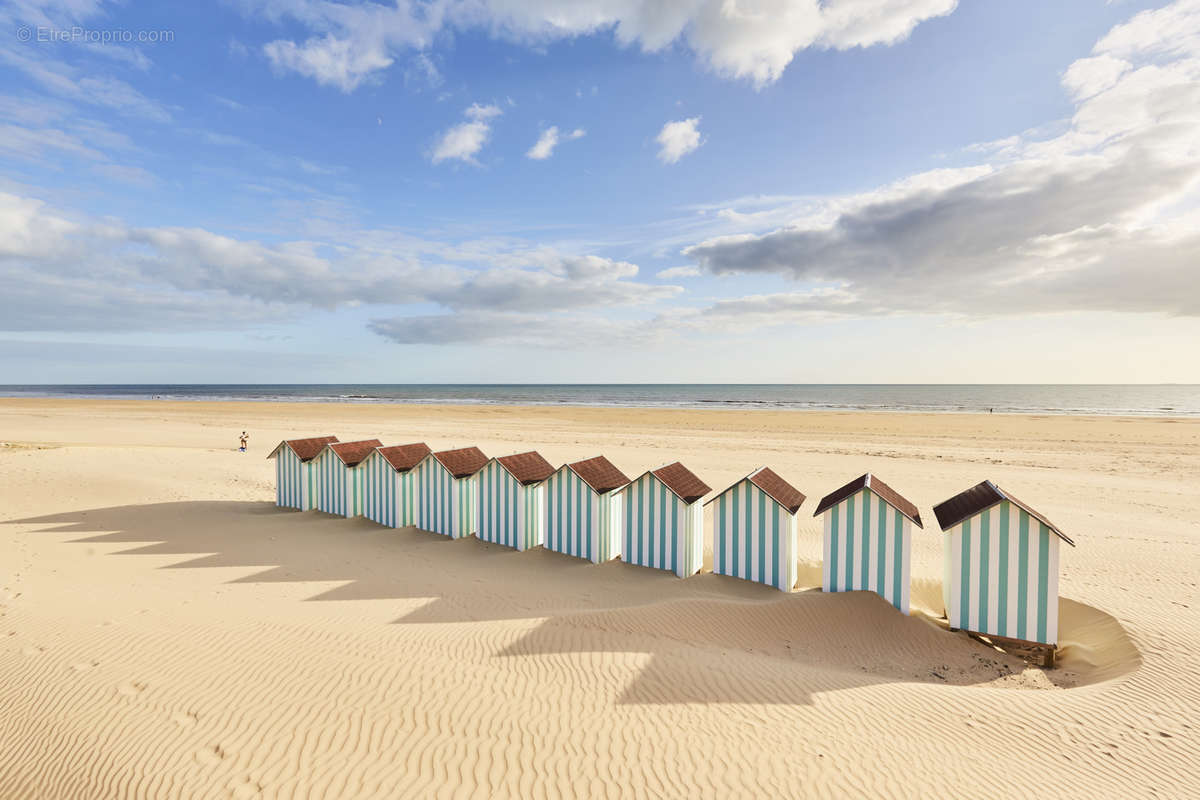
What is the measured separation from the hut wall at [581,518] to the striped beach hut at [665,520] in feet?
1.09

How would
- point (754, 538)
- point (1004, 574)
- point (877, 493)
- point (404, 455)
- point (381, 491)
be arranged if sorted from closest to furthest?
point (1004, 574) < point (877, 493) < point (754, 538) < point (381, 491) < point (404, 455)

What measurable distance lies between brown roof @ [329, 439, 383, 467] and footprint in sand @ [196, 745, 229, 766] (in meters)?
8.18

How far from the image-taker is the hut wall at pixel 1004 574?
6.65 metres

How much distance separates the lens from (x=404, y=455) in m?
12.3

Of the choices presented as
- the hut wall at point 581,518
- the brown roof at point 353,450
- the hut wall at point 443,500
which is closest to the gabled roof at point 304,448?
the brown roof at point 353,450

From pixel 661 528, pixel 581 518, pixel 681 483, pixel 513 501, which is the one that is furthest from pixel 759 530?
pixel 513 501

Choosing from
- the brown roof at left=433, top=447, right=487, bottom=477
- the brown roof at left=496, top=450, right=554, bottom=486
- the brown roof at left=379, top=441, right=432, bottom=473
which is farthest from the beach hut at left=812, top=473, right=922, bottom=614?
the brown roof at left=379, top=441, right=432, bottom=473

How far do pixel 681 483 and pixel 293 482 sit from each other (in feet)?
33.2

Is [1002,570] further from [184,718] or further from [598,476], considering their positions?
[184,718]

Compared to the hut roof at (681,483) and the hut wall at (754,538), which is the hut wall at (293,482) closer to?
the hut roof at (681,483)

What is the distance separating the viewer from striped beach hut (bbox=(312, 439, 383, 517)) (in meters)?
12.6

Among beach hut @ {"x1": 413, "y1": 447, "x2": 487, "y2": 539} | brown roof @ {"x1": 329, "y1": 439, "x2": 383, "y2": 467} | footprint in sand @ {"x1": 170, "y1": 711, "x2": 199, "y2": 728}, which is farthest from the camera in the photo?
brown roof @ {"x1": 329, "y1": 439, "x2": 383, "y2": 467}

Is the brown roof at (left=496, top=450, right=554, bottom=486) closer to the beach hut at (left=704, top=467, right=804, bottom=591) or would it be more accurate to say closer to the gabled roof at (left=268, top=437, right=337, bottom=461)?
the beach hut at (left=704, top=467, right=804, bottom=591)

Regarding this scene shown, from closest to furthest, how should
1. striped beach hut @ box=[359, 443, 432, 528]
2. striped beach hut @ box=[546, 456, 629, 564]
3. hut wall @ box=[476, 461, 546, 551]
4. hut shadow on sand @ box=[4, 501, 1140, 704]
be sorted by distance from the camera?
1. hut shadow on sand @ box=[4, 501, 1140, 704]
2. striped beach hut @ box=[546, 456, 629, 564]
3. hut wall @ box=[476, 461, 546, 551]
4. striped beach hut @ box=[359, 443, 432, 528]
